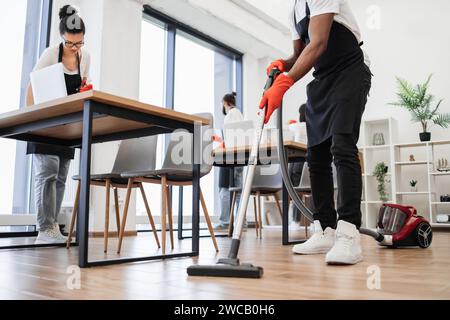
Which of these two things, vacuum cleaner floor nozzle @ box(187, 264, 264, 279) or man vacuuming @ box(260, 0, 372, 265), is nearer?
vacuum cleaner floor nozzle @ box(187, 264, 264, 279)

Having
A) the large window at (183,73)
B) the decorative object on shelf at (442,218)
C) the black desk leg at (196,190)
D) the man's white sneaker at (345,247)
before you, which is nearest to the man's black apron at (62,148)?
the black desk leg at (196,190)

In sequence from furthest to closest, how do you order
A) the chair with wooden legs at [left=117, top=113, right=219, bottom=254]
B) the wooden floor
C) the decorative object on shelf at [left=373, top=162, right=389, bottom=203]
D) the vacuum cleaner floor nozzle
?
the decorative object on shelf at [left=373, top=162, right=389, bottom=203] → the chair with wooden legs at [left=117, top=113, right=219, bottom=254] → the vacuum cleaner floor nozzle → the wooden floor

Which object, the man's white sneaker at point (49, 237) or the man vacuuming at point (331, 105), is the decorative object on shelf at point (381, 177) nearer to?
the man vacuuming at point (331, 105)

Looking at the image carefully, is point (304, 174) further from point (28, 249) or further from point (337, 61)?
point (28, 249)

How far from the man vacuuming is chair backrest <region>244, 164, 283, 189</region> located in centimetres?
136

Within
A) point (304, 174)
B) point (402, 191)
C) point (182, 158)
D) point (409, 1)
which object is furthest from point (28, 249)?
point (409, 1)


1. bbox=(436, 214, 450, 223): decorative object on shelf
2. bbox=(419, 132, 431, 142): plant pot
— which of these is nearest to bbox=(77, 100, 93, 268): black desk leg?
bbox=(436, 214, 450, 223): decorative object on shelf

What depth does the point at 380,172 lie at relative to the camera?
17.4 feet

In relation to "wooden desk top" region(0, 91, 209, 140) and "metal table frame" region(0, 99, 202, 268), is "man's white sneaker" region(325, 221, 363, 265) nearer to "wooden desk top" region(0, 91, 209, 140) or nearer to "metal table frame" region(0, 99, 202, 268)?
"metal table frame" region(0, 99, 202, 268)

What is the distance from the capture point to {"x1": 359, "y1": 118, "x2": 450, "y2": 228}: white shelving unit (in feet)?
16.8

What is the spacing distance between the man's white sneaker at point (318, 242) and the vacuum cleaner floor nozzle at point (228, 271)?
28.7 inches

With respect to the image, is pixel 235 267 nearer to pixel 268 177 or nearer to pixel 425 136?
pixel 268 177

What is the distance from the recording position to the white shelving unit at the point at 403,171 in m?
5.12
